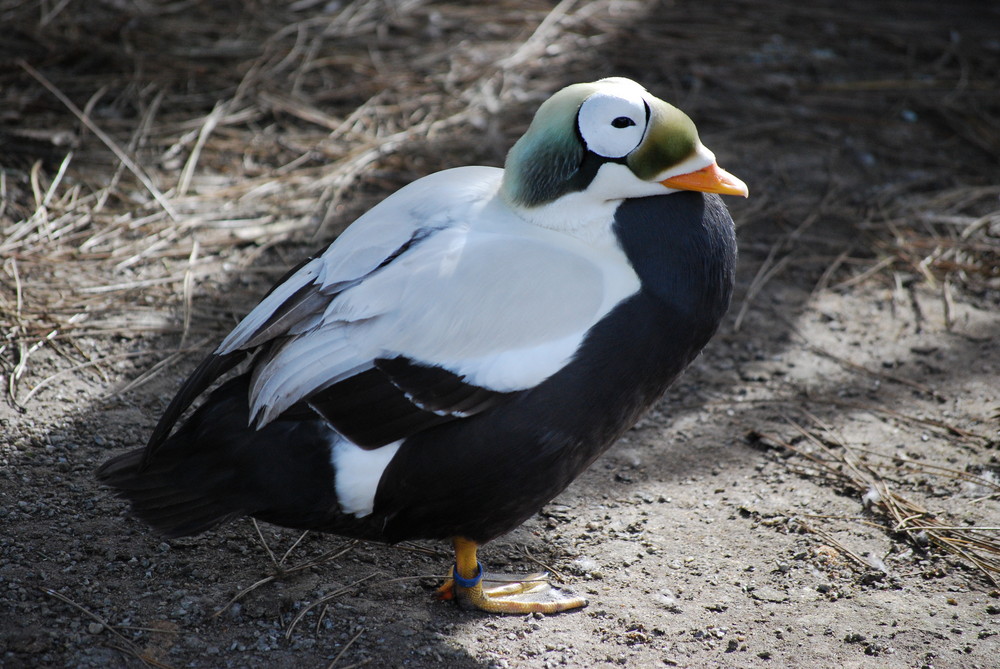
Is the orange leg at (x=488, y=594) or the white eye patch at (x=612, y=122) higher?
the white eye patch at (x=612, y=122)

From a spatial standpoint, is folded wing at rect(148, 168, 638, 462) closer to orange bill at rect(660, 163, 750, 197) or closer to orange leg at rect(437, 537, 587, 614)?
orange bill at rect(660, 163, 750, 197)

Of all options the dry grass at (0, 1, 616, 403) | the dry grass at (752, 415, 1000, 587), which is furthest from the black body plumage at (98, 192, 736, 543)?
the dry grass at (0, 1, 616, 403)

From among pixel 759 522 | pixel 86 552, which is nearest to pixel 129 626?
pixel 86 552

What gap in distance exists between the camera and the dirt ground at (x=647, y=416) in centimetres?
218

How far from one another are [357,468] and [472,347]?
1.20ft

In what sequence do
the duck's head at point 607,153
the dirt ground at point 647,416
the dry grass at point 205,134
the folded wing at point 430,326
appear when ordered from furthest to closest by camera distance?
the dry grass at point 205,134
the dirt ground at point 647,416
the duck's head at point 607,153
the folded wing at point 430,326

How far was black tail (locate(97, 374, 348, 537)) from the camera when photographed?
2.03 m

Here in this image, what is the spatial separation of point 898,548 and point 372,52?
3.37m

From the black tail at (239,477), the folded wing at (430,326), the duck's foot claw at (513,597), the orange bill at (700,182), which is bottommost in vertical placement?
the duck's foot claw at (513,597)

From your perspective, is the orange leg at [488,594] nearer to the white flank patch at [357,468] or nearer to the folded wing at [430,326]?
the white flank patch at [357,468]

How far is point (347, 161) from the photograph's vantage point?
3.90 meters

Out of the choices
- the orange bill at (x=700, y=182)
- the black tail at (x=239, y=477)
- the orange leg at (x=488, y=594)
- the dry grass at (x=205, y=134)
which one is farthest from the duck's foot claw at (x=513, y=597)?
the dry grass at (x=205, y=134)

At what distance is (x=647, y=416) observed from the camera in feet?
9.77

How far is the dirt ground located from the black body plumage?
27cm
